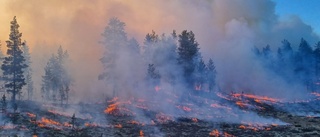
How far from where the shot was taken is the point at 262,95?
10788cm

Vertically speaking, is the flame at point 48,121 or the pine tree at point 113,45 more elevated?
the pine tree at point 113,45

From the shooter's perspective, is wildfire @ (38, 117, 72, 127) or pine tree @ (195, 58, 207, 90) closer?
wildfire @ (38, 117, 72, 127)

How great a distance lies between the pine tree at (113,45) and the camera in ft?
256

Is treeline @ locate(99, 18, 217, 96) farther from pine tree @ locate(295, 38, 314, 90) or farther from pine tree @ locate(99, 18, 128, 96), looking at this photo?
pine tree @ locate(295, 38, 314, 90)

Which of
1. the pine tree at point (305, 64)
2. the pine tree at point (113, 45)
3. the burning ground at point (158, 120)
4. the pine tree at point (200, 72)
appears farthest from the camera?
the pine tree at point (305, 64)

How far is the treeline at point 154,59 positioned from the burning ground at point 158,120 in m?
8.51

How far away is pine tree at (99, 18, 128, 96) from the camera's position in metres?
78.0

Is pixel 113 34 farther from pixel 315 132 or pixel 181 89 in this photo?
pixel 315 132

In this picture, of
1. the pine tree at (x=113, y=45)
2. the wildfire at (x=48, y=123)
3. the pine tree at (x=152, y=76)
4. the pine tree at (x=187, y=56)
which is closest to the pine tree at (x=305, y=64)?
the pine tree at (x=187, y=56)

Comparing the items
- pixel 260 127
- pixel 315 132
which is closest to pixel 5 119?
pixel 260 127

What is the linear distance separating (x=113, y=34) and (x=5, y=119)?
38.6 m

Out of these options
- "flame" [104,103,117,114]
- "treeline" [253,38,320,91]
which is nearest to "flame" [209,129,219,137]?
"flame" [104,103,117,114]

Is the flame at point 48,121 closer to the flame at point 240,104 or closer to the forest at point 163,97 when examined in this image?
the forest at point 163,97

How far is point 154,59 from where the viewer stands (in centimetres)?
9269
